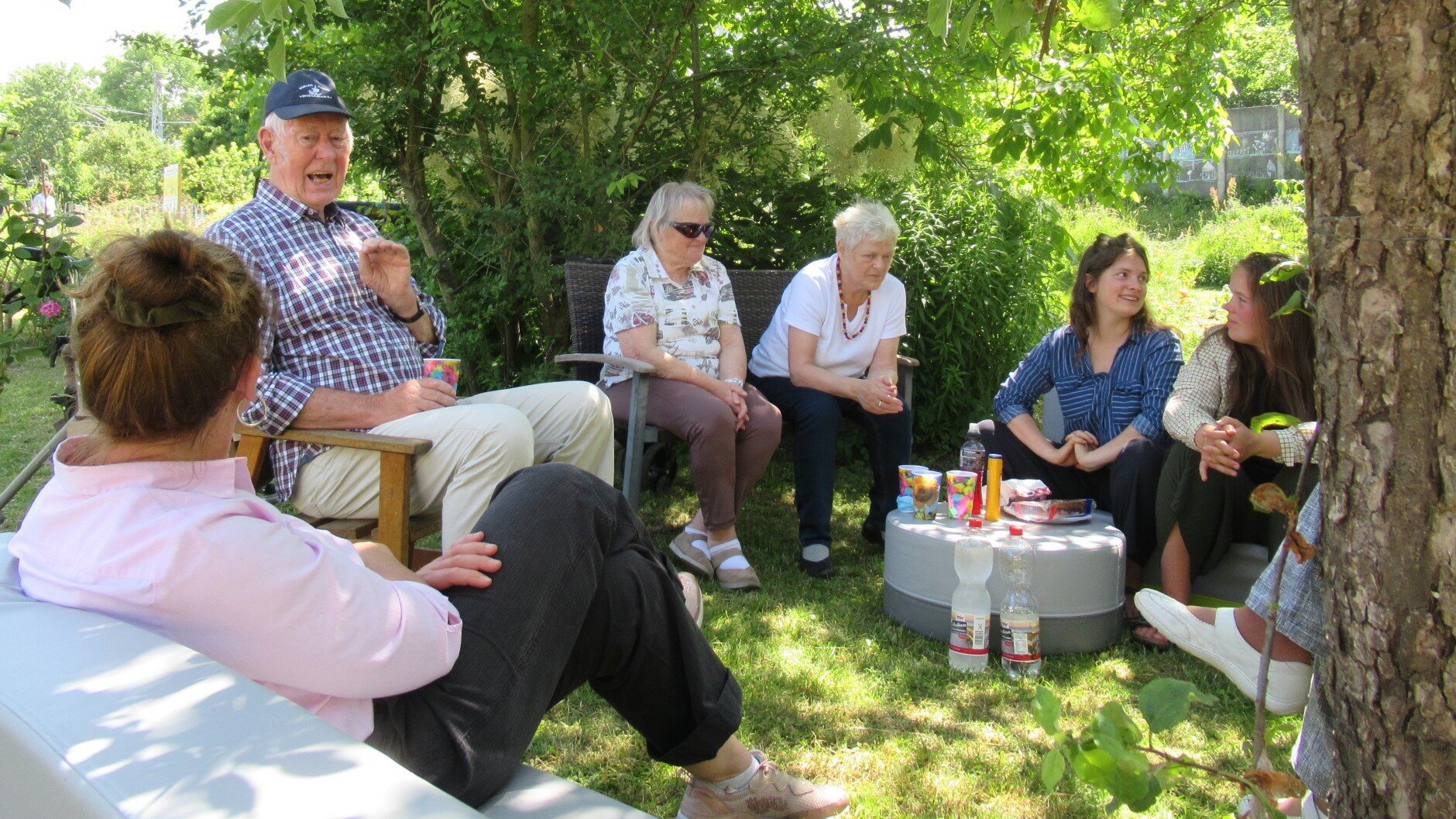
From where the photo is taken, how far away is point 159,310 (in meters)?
1.26

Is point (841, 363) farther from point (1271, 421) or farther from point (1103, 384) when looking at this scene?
point (1271, 421)

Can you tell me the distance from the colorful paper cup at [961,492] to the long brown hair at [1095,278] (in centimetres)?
72

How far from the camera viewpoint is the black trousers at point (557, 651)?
144 cm

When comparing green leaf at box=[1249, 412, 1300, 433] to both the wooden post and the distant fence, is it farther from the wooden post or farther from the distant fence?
the distant fence

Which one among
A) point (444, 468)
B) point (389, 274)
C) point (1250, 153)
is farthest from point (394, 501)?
point (1250, 153)

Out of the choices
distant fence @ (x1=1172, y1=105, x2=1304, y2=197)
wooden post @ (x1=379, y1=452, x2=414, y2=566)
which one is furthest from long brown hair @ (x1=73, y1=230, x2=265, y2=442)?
distant fence @ (x1=1172, y1=105, x2=1304, y2=197)

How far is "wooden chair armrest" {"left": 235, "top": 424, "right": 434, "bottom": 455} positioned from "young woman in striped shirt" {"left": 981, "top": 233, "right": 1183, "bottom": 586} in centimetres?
207

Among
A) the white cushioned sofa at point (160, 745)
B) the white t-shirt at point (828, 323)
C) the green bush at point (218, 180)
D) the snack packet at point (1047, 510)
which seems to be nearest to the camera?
the white cushioned sofa at point (160, 745)

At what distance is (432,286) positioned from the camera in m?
5.23

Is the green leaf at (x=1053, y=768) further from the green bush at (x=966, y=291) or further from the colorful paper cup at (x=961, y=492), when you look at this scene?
the green bush at (x=966, y=291)

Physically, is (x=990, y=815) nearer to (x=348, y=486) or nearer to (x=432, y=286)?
(x=348, y=486)

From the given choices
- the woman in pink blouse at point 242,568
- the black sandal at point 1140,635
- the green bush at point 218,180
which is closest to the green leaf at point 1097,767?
the woman in pink blouse at point 242,568

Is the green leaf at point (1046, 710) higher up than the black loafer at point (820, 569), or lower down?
higher up

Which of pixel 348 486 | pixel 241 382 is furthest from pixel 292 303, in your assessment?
pixel 241 382
